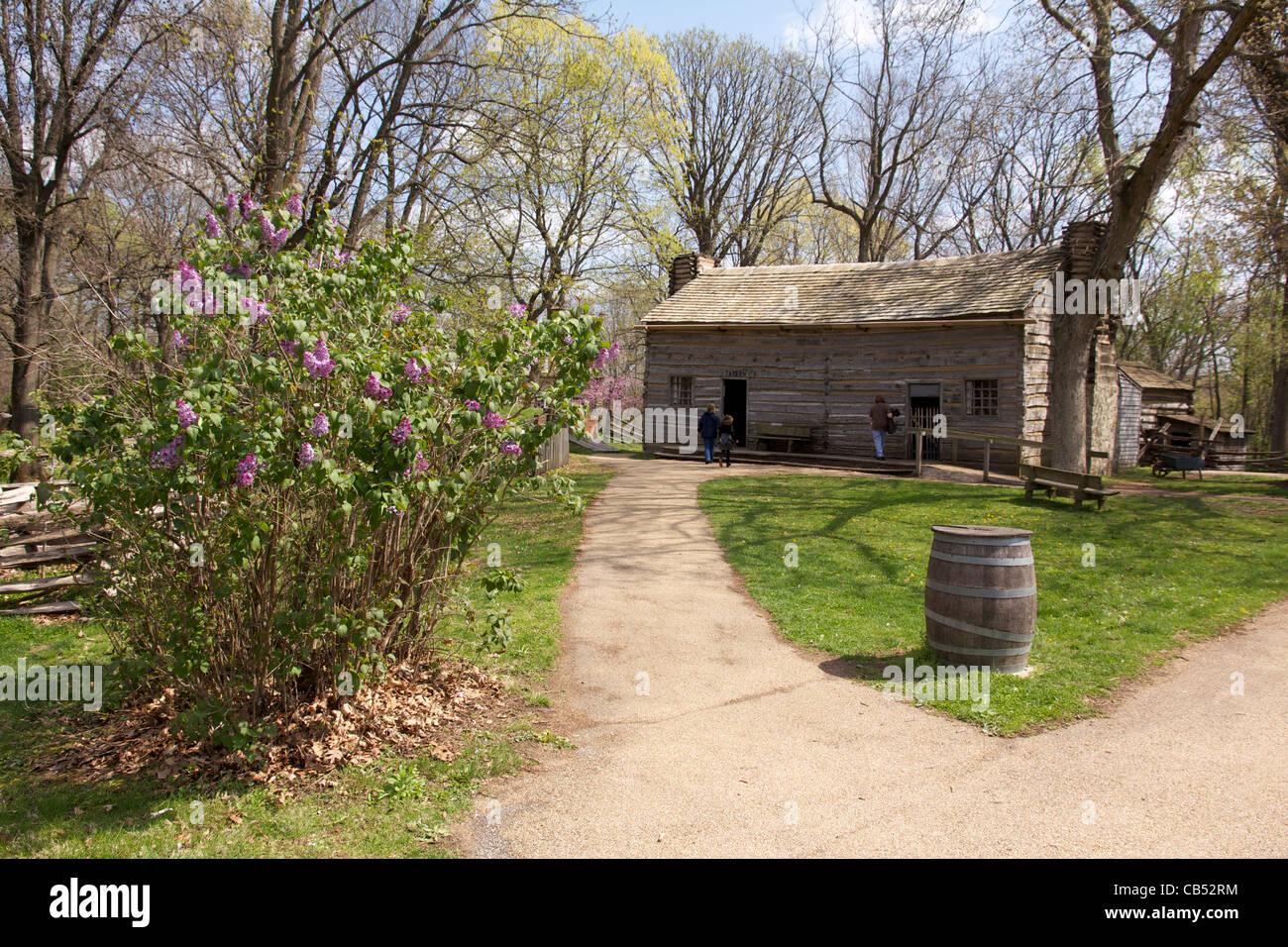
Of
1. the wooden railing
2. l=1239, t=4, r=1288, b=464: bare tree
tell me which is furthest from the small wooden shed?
l=1239, t=4, r=1288, b=464: bare tree

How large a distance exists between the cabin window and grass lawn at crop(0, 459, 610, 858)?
729 inches

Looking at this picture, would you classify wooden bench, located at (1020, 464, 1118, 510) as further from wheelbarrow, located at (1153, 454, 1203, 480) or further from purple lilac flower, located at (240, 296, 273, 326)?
purple lilac flower, located at (240, 296, 273, 326)

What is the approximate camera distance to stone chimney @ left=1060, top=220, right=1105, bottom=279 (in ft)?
69.1

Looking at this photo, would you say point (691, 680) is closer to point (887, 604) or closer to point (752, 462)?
point (887, 604)

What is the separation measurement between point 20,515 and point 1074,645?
11.4 metres

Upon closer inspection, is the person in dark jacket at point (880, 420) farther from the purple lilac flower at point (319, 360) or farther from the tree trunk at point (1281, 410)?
the purple lilac flower at point (319, 360)

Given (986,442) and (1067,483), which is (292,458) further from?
(986,442)

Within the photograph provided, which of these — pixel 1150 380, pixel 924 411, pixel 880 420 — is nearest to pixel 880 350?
pixel 924 411

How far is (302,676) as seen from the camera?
5.46 m

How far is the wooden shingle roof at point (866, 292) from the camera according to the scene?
70.5ft

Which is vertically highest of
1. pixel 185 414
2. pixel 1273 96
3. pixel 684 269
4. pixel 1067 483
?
pixel 1273 96

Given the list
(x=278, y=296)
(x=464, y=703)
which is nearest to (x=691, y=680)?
(x=464, y=703)

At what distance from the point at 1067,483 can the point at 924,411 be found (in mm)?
8755

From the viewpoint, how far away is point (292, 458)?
4.57 m
